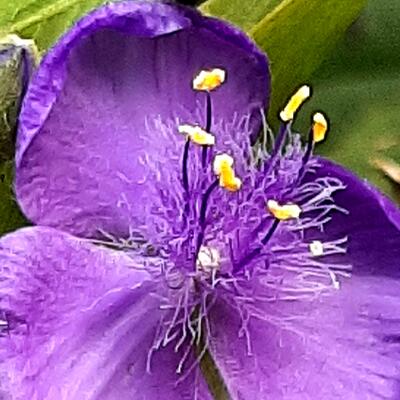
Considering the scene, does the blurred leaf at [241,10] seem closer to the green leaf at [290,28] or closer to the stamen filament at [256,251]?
the green leaf at [290,28]

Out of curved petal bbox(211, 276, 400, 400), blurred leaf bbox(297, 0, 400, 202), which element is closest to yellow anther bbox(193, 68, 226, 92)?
curved petal bbox(211, 276, 400, 400)

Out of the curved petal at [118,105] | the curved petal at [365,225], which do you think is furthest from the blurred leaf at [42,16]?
the curved petal at [365,225]

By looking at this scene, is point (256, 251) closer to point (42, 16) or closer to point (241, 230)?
point (241, 230)

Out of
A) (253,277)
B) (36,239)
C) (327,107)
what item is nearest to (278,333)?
(253,277)

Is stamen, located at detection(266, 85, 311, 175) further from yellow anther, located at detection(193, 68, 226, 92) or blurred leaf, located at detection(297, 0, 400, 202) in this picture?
blurred leaf, located at detection(297, 0, 400, 202)

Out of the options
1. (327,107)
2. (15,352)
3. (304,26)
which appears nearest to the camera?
(15,352)

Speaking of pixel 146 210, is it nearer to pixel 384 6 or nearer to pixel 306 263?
pixel 306 263
